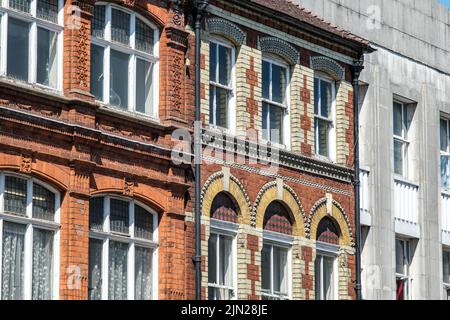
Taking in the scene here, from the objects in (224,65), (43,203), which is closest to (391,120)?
(224,65)

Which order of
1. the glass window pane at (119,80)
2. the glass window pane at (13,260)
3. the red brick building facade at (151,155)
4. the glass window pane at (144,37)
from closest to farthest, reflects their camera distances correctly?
the glass window pane at (13,260), the red brick building facade at (151,155), the glass window pane at (119,80), the glass window pane at (144,37)

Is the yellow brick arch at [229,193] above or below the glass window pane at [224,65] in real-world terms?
below

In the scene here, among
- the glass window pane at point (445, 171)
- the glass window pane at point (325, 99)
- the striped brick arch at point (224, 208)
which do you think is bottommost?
the striped brick arch at point (224, 208)

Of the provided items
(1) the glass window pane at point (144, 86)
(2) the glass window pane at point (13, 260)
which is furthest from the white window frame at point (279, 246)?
(2) the glass window pane at point (13, 260)

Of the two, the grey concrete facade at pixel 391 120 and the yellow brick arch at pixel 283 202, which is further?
the grey concrete facade at pixel 391 120

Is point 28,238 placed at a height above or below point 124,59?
below

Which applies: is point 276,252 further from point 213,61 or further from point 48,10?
point 48,10

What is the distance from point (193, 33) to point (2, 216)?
673 centimetres

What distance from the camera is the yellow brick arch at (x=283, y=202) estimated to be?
116 feet

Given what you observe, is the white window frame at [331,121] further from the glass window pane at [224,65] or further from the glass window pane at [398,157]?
the glass window pane at [398,157]

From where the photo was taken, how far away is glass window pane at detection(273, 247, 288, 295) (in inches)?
1417

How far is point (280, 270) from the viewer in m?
36.2

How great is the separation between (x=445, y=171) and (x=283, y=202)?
8.60 meters

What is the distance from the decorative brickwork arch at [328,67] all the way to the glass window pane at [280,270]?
4.48m
